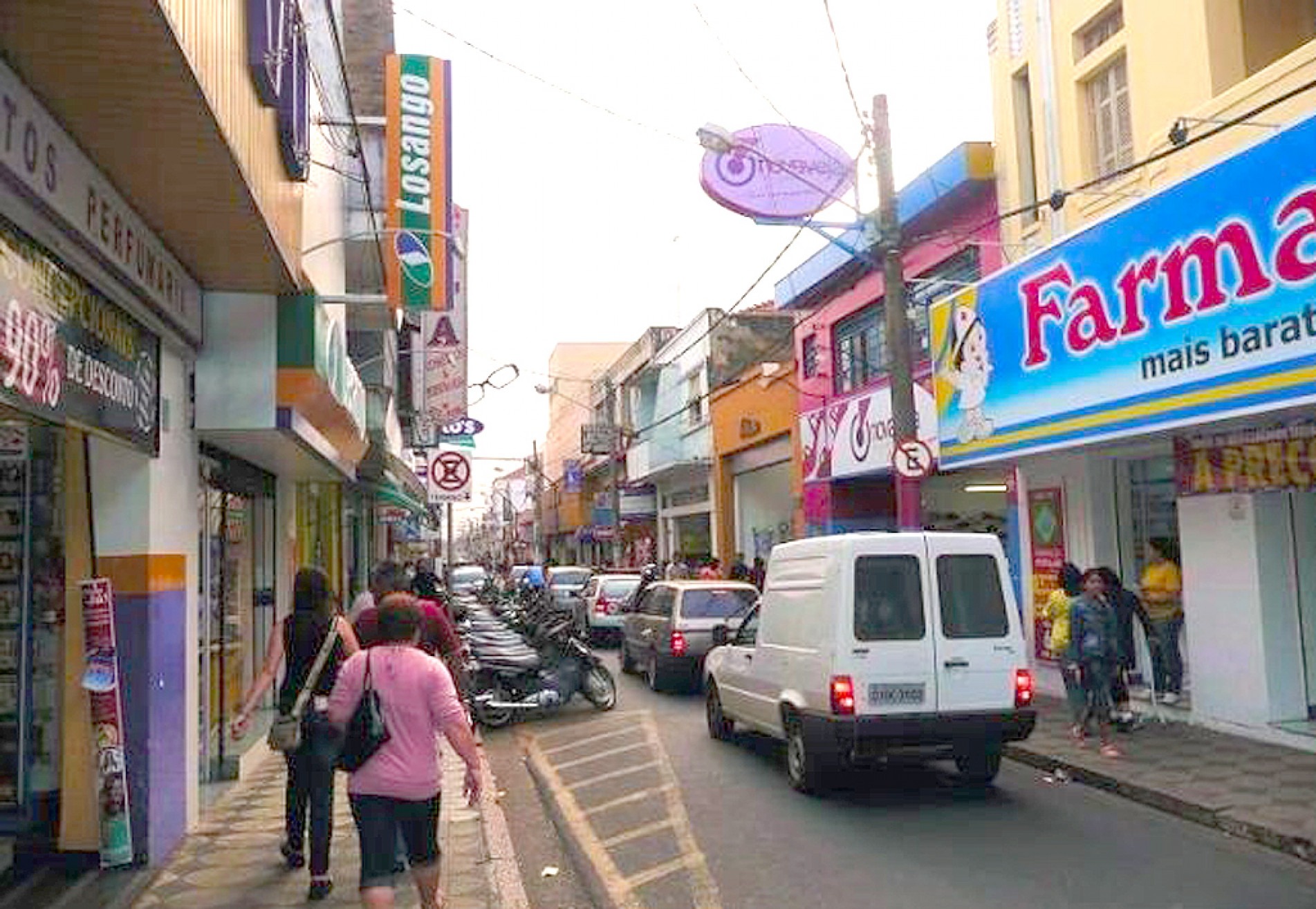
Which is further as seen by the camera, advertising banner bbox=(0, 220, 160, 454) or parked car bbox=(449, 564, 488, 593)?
parked car bbox=(449, 564, 488, 593)

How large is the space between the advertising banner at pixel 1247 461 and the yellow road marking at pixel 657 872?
6.31 m

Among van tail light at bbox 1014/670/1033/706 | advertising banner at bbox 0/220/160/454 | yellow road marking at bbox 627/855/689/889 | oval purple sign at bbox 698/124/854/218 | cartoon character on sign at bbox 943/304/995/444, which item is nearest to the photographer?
advertising banner at bbox 0/220/160/454

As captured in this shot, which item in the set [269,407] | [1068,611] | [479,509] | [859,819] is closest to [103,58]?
[269,407]

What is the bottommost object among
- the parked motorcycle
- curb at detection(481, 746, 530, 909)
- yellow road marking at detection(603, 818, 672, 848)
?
yellow road marking at detection(603, 818, 672, 848)

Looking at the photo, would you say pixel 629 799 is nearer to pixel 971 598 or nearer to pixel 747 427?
pixel 971 598

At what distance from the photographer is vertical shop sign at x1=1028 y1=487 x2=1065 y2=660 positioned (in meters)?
14.5

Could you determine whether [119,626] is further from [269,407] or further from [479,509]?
[479,509]

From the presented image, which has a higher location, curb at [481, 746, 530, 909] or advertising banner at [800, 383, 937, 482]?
advertising banner at [800, 383, 937, 482]

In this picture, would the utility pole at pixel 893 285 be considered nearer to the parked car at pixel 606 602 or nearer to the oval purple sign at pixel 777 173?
the oval purple sign at pixel 777 173

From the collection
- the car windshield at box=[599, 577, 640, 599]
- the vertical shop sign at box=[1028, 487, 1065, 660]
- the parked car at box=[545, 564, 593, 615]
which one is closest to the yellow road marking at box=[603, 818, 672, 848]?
the vertical shop sign at box=[1028, 487, 1065, 660]

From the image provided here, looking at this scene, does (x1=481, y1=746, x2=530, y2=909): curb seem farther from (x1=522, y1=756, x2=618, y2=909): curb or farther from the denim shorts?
the denim shorts

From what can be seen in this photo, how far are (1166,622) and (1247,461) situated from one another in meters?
2.29

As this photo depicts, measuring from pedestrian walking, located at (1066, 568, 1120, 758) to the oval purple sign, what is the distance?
259 inches

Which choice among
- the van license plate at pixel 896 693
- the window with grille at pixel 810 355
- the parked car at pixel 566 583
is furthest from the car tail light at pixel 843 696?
the parked car at pixel 566 583
